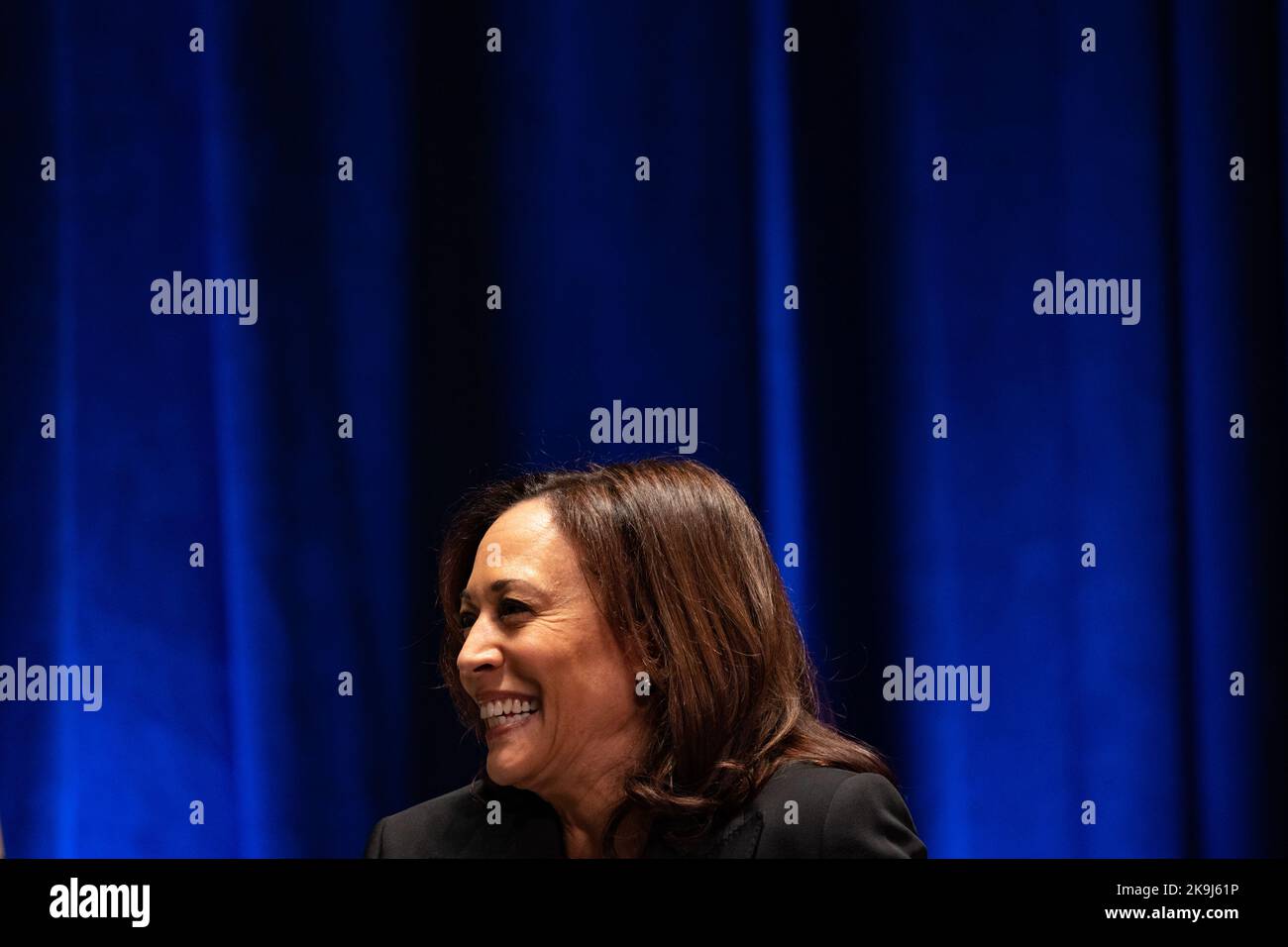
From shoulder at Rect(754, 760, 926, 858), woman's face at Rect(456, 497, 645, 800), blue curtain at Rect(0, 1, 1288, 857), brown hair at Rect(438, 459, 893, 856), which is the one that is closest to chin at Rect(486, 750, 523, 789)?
woman's face at Rect(456, 497, 645, 800)

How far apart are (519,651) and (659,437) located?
0.68 m

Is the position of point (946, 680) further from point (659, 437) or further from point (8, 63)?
point (8, 63)

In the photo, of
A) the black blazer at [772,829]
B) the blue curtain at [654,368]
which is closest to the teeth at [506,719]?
the black blazer at [772,829]

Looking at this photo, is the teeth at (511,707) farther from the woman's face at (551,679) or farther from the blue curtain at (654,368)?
the blue curtain at (654,368)

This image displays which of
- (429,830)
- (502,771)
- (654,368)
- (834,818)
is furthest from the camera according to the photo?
(654,368)

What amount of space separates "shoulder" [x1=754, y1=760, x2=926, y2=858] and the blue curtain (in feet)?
2.19

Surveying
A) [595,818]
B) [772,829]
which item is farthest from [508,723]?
[772,829]

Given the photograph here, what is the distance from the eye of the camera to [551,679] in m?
1.71

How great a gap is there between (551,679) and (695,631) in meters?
0.18

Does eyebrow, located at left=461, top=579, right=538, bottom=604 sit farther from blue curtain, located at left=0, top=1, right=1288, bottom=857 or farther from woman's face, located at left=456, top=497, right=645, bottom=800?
blue curtain, located at left=0, top=1, right=1288, bottom=857

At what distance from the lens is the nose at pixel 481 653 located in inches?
67.4

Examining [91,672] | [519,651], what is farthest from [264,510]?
[519,651]

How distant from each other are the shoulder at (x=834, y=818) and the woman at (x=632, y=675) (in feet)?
0.04

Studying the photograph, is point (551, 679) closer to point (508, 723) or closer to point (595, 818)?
point (508, 723)
